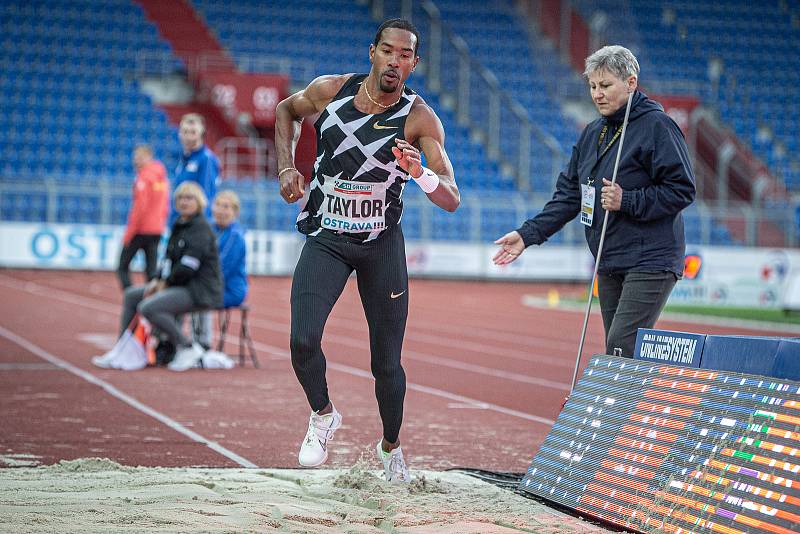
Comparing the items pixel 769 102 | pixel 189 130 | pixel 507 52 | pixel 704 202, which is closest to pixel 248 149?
pixel 507 52

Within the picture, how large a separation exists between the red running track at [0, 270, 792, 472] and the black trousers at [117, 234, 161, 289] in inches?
32.9

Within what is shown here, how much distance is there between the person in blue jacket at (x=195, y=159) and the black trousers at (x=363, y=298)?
5.98 m

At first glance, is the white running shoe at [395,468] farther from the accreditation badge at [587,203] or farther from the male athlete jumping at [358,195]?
the accreditation badge at [587,203]

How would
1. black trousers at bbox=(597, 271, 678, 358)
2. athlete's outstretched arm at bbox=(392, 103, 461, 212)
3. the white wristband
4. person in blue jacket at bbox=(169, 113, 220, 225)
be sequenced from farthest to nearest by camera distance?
person in blue jacket at bbox=(169, 113, 220, 225) → black trousers at bbox=(597, 271, 678, 358) → athlete's outstretched arm at bbox=(392, 103, 461, 212) → the white wristband

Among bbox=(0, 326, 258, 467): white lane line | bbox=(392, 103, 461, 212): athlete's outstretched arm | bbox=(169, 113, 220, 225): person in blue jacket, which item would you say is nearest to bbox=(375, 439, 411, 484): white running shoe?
bbox=(0, 326, 258, 467): white lane line

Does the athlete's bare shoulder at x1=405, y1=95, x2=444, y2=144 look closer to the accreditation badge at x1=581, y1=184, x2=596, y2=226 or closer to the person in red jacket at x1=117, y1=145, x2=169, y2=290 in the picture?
the accreditation badge at x1=581, y1=184, x2=596, y2=226

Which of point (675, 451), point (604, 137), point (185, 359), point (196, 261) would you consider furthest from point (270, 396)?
point (675, 451)

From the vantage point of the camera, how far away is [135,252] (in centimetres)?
1250

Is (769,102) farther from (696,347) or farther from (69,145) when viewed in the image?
(696,347)

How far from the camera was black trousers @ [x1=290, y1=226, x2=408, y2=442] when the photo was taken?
5375mm

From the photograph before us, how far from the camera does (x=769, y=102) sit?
35.2 metres

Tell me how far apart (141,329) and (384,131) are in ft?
20.2

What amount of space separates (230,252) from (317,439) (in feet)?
20.0

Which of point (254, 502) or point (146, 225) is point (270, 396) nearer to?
point (146, 225)
